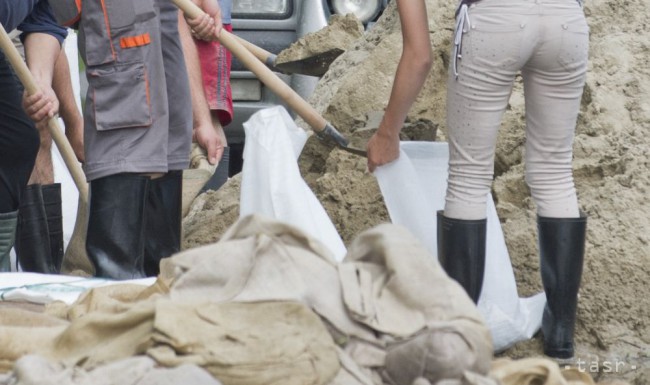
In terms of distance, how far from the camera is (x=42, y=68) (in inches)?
186

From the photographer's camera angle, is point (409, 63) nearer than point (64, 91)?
Yes

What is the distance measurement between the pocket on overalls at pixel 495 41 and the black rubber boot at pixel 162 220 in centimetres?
141

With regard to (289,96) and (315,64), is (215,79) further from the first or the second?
(289,96)

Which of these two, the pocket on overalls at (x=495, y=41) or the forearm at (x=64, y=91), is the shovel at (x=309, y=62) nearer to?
the forearm at (x=64, y=91)

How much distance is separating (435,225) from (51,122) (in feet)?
4.98

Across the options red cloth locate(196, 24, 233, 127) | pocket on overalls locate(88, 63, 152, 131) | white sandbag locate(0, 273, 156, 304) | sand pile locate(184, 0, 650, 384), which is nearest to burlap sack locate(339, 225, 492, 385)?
white sandbag locate(0, 273, 156, 304)

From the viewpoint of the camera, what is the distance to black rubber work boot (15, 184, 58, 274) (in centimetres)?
497

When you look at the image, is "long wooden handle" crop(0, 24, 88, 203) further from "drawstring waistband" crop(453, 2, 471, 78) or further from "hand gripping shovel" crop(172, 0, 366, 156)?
"drawstring waistband" crop(453, 2, 471, 78)

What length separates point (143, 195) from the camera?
4.31 metres

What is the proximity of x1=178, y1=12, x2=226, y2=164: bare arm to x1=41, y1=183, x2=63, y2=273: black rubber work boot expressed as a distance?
64 cm

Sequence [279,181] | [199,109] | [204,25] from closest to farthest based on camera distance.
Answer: [279,181], [204,25], [199,109]

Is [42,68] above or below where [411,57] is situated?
below

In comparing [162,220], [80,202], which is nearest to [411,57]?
[162,220]

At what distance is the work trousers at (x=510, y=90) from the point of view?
3.75m
